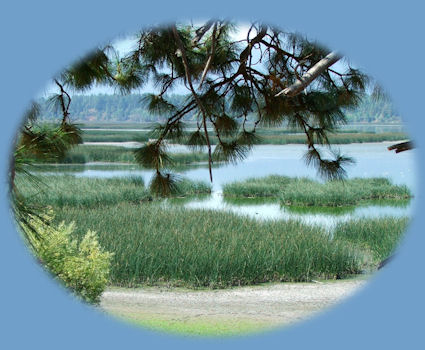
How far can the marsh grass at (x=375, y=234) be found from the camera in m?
5.35

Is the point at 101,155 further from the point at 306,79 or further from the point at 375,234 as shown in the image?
the point at 306,79

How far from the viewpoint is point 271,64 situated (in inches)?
120

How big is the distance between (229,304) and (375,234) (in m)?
2.46

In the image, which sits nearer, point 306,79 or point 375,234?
point 306,79

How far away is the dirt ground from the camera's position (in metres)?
3.42

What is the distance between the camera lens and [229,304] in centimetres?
382

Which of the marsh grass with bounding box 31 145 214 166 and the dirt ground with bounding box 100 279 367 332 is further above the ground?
the marsh grass with bounding box 31 145 214 166

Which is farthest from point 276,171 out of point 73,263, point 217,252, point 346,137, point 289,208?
point 73,263

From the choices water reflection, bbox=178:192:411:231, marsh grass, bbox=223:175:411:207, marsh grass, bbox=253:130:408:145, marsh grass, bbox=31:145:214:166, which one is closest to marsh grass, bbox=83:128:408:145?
marsh grass, bbox=253:130:408:145

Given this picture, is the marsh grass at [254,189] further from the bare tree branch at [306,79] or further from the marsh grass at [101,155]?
the bare tree branch at [306,79]

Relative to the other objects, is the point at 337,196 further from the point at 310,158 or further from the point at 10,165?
the point at 10,165

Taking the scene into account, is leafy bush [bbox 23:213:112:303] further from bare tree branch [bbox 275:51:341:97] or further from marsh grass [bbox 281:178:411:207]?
marsh grass [bbox 281:178:411:207]

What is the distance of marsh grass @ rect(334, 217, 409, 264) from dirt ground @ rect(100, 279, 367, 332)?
1131 mm

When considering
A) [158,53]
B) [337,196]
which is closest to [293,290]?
[158,53]
